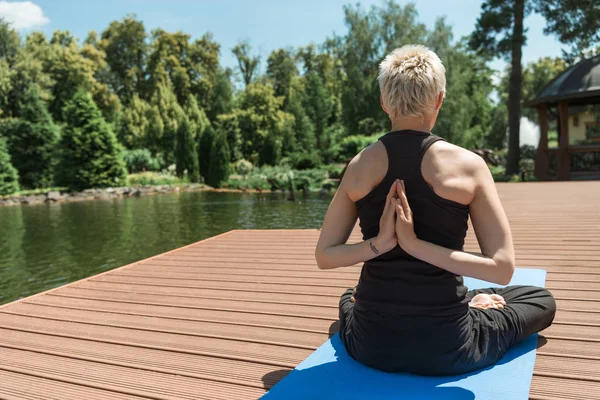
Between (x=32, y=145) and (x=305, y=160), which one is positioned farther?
(x=305, y=160)

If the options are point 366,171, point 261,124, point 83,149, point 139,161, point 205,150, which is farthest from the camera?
point 261,124

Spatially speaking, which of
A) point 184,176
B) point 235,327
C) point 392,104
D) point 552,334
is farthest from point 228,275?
point 184,176

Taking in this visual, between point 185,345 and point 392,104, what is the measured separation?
1720 millimetres

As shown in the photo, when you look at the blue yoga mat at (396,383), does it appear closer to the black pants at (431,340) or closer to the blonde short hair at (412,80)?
the black pants at (431,340)

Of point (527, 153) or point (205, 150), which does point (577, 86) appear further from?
point (205, 150)

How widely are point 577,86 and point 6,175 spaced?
78.1 feet

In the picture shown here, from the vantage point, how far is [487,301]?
2.20 m

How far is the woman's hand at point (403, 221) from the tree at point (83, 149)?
86.4 ft

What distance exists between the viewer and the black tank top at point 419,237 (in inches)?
68.8

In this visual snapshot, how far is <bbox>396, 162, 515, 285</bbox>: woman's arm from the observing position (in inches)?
67.9

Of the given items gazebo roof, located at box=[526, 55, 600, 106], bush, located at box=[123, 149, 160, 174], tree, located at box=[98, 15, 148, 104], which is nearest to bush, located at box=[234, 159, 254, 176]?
bush, located at box=[123, 149, 160, 174]

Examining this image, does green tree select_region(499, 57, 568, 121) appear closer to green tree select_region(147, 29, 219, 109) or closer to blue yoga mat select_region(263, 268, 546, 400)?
green tree select_region(147, 29, 219, 109)

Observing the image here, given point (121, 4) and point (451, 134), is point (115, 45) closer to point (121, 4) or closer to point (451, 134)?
point (121, 4)

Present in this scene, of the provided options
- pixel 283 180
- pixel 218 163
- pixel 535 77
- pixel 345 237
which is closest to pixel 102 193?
pixel 218 163
